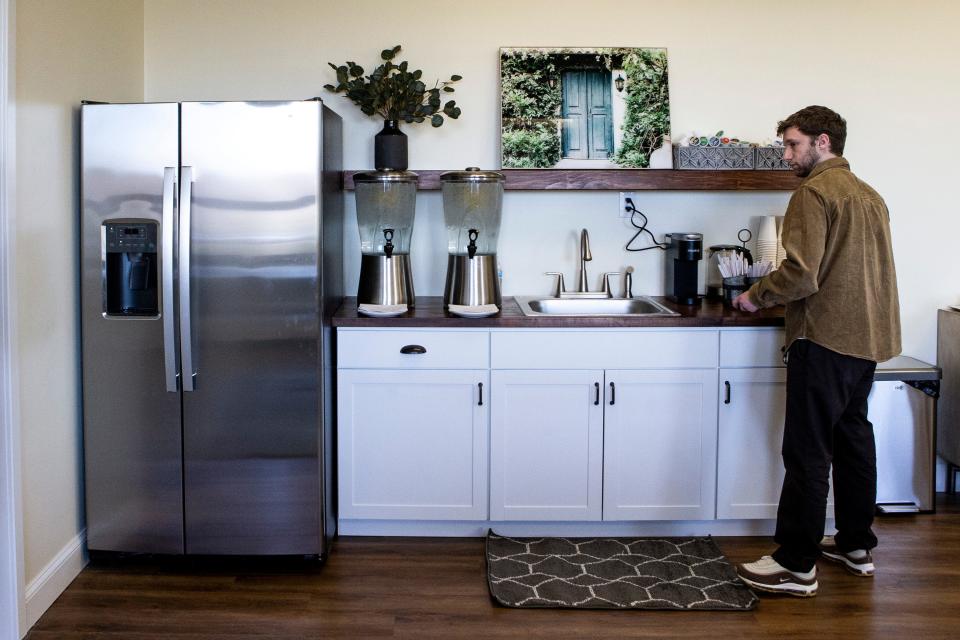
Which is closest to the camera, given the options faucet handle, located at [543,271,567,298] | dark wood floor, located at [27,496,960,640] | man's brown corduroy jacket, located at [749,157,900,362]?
dark wood floor, located at [27,496,960,640]

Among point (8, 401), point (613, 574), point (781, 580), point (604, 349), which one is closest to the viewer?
point (8, 401)

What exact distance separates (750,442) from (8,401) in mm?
2479

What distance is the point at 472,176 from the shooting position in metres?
3.58

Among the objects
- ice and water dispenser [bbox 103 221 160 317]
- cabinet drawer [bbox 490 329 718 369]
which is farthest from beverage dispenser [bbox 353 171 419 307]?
ice and water dispenser [bbox 103 221 160 317]

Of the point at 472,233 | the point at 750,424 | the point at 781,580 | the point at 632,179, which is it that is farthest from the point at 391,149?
the point at 781,580

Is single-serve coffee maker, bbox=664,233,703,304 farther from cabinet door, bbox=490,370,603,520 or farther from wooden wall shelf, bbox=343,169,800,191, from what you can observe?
cabinet door, bbox=490,370,603,520

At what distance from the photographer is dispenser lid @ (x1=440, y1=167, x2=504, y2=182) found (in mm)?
3574

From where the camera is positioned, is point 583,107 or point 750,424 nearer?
point 750,424

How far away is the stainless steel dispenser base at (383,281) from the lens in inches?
140

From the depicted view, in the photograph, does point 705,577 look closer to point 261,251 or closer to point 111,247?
point 261,251

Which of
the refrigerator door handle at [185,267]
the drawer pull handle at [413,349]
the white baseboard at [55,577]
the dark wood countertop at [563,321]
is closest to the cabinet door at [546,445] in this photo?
the dark wood countertop at [563,321]

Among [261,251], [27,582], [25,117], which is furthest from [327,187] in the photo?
[27,582]

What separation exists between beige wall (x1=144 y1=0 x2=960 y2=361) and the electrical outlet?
4 cm

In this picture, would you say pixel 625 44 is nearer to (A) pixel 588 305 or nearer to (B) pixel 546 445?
(A) pixel 588 305
